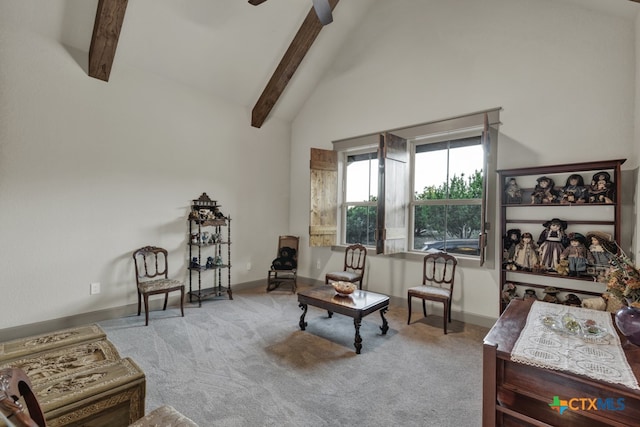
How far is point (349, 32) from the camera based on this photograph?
489 centimetres

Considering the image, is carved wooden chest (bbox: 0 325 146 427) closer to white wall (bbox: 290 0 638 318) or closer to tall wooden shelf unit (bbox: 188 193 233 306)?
tall wooden shelf unit (bbox: 188 193 233 306)

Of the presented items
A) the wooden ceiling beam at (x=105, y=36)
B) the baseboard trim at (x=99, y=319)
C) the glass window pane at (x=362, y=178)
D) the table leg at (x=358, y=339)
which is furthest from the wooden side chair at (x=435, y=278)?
the wooden ceiling beam at (x=105, y=36)

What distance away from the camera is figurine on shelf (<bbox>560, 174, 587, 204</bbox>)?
289 centimetres

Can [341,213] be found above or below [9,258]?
above

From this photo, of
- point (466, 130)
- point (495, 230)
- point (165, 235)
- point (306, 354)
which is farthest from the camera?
point (165, 235)

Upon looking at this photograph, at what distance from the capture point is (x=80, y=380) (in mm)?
1617

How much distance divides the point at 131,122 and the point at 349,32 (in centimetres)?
357

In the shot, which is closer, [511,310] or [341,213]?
[511,310]

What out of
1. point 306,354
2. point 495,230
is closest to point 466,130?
point 495,230

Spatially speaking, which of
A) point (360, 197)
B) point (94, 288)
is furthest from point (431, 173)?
point (94, 288)

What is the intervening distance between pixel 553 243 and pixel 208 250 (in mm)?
4437

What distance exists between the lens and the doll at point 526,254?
3158mm

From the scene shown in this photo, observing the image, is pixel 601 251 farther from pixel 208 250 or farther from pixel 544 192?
pixel 208 250

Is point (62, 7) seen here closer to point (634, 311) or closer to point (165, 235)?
point (165, 235)
